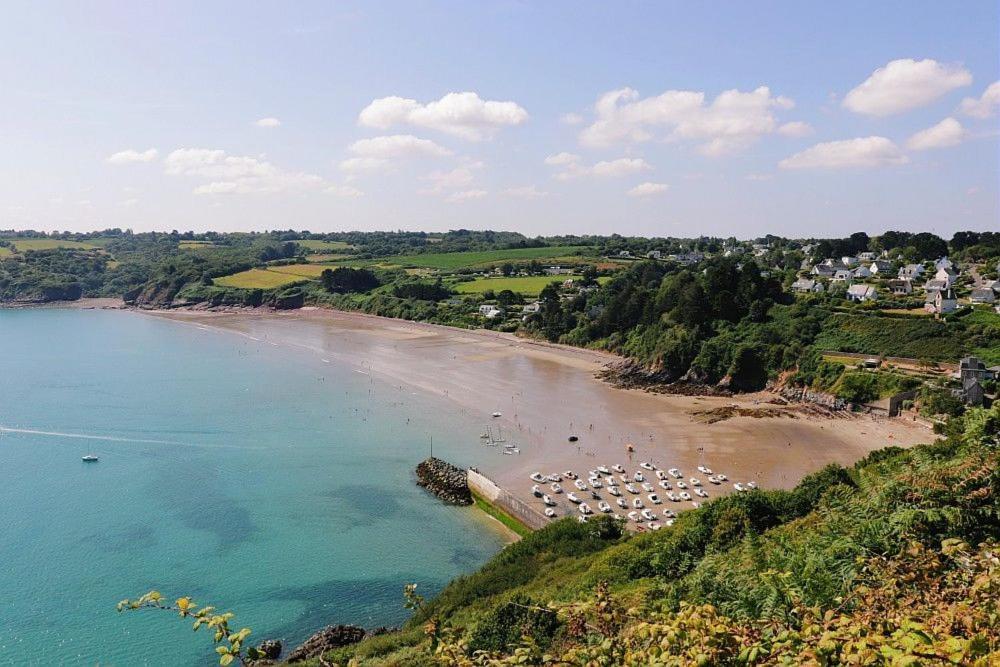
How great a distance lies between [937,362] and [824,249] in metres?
58.3

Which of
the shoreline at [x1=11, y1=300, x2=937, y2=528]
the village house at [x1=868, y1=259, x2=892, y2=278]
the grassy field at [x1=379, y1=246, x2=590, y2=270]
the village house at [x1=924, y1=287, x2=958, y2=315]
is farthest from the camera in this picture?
the grassy field at [x1=379, y1=246, x2=590, y2=270]

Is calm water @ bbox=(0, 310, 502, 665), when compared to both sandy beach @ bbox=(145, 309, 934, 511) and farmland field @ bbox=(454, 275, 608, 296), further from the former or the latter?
farmland field @ bbox=(454, 275, 608, 296)

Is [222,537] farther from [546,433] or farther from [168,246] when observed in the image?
[168,246]

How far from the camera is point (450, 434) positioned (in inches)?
1704

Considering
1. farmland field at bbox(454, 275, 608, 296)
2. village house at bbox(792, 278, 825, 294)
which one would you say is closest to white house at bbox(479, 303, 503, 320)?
farmland field at bbox(454, 275, 608, 296)

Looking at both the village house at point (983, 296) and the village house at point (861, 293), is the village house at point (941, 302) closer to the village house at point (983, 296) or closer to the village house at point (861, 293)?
the village house at point (983, 296)

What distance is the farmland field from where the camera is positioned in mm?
103581

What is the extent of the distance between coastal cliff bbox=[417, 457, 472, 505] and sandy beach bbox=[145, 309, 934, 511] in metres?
1.92

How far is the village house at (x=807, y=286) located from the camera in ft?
241

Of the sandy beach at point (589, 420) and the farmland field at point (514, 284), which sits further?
the farmland field at point (514, 284)

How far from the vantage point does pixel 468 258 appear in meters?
146

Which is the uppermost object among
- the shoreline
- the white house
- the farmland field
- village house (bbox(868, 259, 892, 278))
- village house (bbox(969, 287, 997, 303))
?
village house (bbox(868, 259, 892, 278))

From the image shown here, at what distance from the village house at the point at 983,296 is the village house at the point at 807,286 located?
15.1 metres

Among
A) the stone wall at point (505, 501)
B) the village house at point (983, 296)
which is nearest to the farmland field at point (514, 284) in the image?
the village house at point (983, 296)
